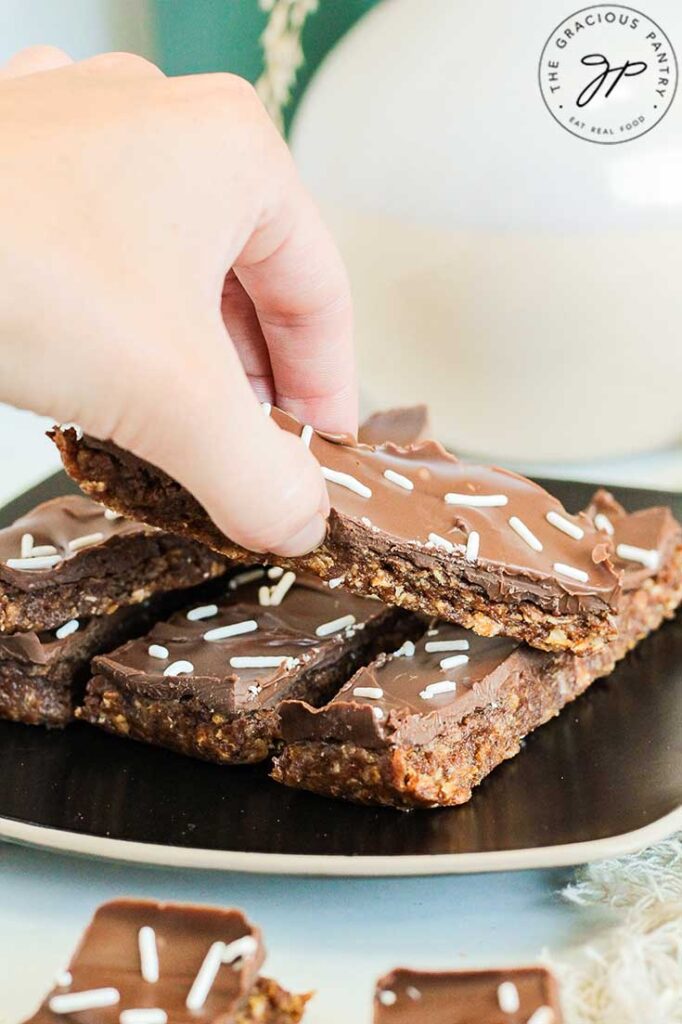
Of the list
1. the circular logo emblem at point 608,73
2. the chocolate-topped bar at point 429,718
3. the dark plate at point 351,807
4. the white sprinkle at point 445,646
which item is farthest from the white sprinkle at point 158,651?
the circular logo emblem at point 608,73

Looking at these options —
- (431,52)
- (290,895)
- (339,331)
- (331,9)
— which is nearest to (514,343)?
(431,52)

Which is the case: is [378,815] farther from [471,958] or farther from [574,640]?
[574,640]

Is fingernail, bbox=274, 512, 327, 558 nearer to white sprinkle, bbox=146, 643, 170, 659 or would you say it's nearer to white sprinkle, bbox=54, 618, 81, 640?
white sprinkle, bbox=146, 643, 170, 659

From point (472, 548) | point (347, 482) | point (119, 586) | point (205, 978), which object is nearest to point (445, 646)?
point (472, 548)

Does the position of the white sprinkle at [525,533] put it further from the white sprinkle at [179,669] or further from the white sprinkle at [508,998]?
the white sprinkle at [508,998]

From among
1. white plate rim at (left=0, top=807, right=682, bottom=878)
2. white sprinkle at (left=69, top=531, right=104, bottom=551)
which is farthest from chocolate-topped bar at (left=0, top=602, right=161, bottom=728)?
white plate rim at (left=0, top=807, right=682, bottom=878)

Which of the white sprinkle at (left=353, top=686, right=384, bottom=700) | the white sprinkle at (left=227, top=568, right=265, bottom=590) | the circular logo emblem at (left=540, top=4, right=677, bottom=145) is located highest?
the circular logo emblem at (left=540, top=4, right=677, bottom=145)

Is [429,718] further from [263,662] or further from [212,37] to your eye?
[212,37]

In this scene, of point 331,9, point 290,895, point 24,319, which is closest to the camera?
point 24,319
